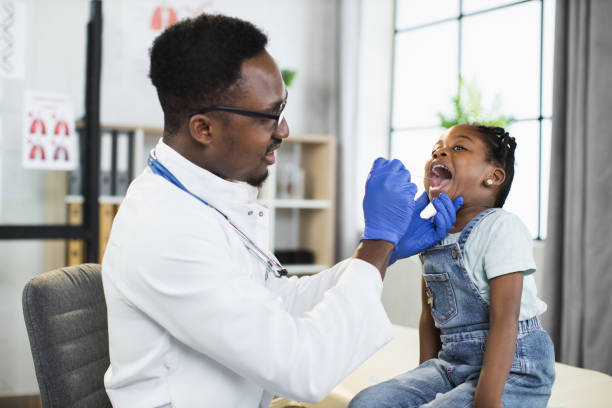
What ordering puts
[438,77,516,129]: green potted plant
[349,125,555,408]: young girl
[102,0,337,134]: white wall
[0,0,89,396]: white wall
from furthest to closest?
[102,0,337,134]: white wall, [438,77,516,129]: green potted plant, [0,0,89,396]: white wall, [349,125,555,408]: young girl

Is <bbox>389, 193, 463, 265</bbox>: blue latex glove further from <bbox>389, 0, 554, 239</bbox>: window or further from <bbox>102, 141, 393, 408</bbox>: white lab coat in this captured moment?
<bbox>389, 0, 554, 239</bbox>: window

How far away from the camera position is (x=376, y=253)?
1062mm

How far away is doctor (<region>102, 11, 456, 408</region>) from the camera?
0.90 meters

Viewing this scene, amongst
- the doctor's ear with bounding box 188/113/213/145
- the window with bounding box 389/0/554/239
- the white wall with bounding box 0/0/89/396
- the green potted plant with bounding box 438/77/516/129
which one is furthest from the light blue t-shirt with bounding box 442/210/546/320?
the white wall with bounding box 0/0/89/396

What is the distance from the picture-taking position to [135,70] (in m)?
3.88

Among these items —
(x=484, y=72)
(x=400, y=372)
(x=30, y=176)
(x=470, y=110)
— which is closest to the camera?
(x=400, y=372)

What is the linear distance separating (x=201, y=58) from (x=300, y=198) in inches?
122

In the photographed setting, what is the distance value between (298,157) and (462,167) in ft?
9.84

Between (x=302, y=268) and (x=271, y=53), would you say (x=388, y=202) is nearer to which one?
(x=302, y=268)

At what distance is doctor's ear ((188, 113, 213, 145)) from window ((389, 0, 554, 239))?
243cm

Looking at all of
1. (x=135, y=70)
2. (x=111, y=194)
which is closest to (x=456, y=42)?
(x=135, y=70)

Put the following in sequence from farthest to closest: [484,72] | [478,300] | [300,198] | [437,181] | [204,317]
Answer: [300,198], [484,72], [437,181], [478,300], [204,317]

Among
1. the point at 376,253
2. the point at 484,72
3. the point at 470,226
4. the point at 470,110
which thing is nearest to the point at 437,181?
the point at 470,226

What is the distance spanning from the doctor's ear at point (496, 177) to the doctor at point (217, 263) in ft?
0.98
